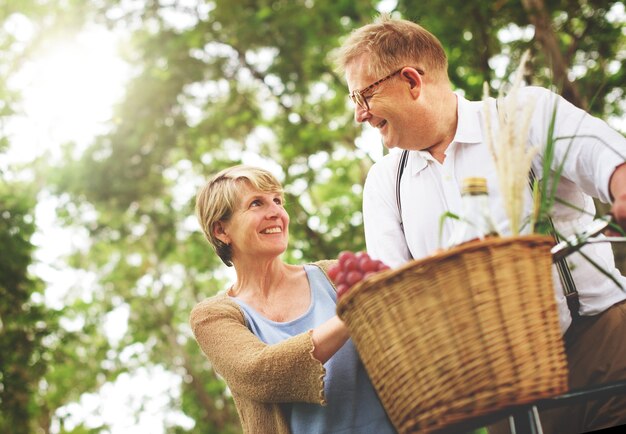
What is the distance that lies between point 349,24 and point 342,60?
441 centimetres

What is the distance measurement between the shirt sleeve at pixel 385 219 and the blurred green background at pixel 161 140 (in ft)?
6.19

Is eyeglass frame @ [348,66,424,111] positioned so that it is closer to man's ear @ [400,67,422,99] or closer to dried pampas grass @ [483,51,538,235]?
man's ear @ [400,67,422,99]

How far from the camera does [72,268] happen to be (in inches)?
509

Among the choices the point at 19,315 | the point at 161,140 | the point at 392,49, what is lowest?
the point at 392,49

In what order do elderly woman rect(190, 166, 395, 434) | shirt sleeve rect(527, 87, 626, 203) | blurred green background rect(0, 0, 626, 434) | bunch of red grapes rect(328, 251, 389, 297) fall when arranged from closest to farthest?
bunch of red grapes rect(328, 251, 389, 297) < shirt sleeve rect(527, 87, 626, 203) < elderly woman rect(190, 166, 395, 434) < blurred green background rect(0, 0, 626, 434)

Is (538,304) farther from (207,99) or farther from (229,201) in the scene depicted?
(207,99)

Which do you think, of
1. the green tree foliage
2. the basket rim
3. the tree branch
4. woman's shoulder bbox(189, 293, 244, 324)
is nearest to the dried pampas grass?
the basket rim

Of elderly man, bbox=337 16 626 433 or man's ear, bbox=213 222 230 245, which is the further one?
man's ear, bbox=213 222 230 245

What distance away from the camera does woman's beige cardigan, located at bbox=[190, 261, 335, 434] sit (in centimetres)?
133

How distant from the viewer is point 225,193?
72.0 inches

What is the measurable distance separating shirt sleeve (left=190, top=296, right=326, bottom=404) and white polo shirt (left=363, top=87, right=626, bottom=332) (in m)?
0.32

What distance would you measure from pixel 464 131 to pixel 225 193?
0.65 meters

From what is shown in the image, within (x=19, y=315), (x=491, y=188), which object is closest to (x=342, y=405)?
(x=491, y=188)

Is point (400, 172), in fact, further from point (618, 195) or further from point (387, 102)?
point (618, 195)
